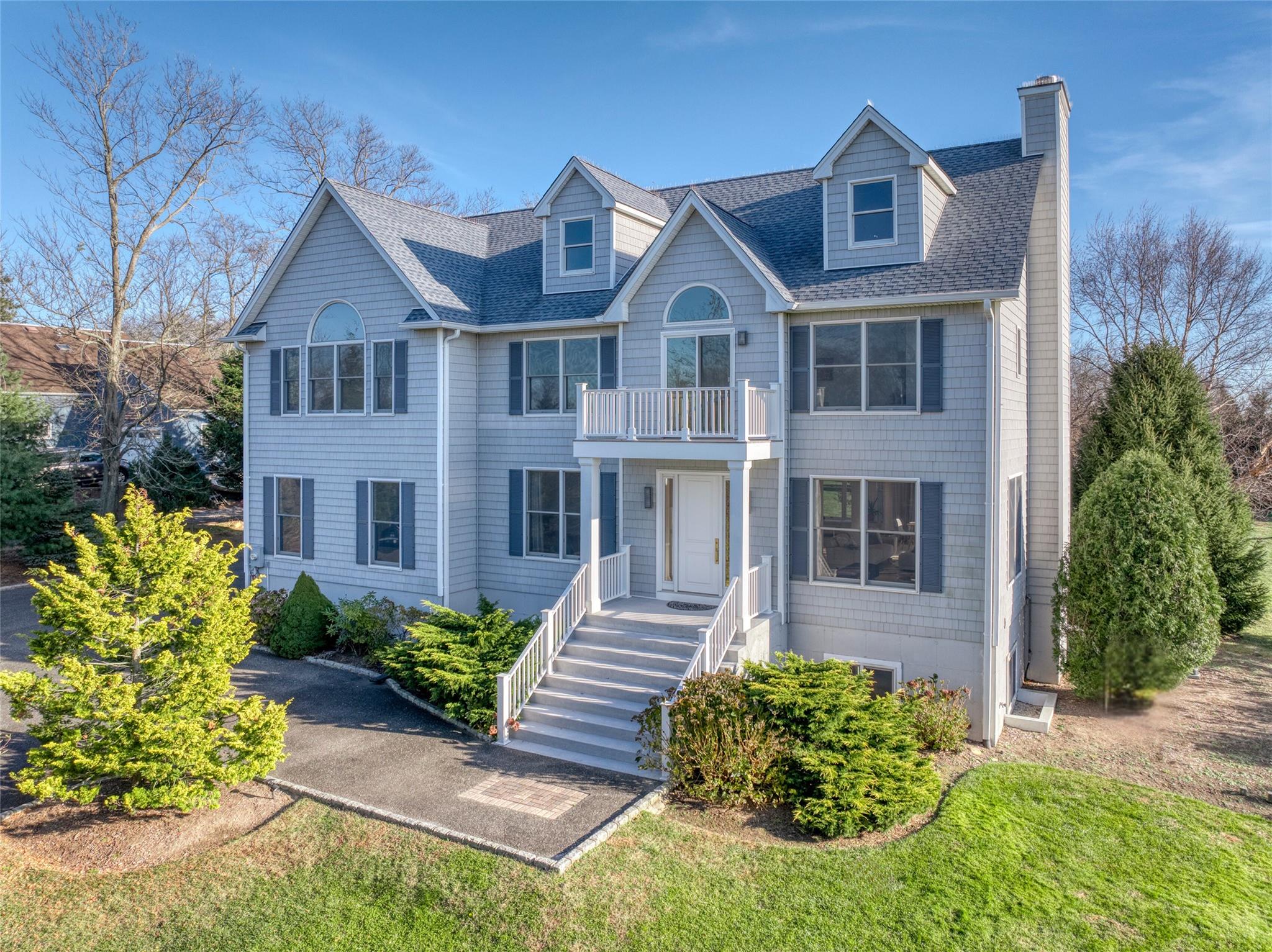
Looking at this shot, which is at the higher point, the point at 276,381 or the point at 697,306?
the point at 697,306

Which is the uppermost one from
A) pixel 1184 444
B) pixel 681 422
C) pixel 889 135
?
pixel 889 135

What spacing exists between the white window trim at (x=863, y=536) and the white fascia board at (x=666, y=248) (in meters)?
2.97

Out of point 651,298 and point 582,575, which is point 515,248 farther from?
point 582,575

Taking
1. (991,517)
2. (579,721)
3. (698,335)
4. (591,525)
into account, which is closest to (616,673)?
(579,721)

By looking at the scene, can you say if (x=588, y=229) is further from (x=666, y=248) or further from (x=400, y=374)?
(x=400, y=374)

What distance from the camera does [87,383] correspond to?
83.5 ft

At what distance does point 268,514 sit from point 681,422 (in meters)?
10.3

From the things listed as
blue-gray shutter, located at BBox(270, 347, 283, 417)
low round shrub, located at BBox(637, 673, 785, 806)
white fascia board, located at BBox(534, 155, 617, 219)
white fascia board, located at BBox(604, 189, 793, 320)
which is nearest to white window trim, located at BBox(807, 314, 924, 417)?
white fascia board, located at BBox(604, 189, 793, 320)

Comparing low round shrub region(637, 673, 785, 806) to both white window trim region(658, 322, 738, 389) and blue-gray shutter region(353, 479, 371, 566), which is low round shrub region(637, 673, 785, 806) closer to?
white window trim region(658, 322, 738, 389)

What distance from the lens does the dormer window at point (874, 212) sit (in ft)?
45.4

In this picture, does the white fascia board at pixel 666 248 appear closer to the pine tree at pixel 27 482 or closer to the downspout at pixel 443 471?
the downspout at pixel 443 471

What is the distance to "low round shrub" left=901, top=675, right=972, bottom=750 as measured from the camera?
1224cm

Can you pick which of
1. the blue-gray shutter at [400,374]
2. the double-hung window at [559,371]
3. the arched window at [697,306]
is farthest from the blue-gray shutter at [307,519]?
the arched window at [697,306]

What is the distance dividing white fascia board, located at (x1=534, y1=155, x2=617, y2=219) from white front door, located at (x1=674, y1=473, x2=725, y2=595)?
5.70 meters
